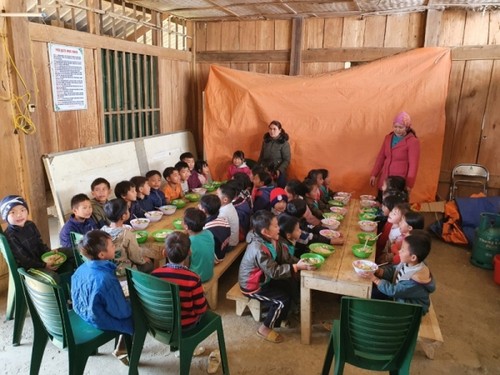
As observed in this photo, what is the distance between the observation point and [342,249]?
11.3 ft

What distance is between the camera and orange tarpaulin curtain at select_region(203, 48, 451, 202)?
225 inches

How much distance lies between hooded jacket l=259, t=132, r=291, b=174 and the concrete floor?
2.57 meters

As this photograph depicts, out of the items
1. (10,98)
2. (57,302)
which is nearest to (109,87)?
(10,98)

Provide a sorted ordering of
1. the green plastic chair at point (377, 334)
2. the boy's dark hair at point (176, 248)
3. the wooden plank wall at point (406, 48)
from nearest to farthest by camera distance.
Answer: the green plastic chair at point (377, 334), the boy's dark hair at point (176, 248), the wooden plank wall at point (406, 48)

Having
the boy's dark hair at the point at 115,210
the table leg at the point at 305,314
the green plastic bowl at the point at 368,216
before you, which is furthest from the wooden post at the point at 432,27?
the boy's dark hair at the point at 115,210

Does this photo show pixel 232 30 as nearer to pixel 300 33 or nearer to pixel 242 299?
pixel 300 33

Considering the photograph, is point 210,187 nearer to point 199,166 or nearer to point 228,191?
point 199,166

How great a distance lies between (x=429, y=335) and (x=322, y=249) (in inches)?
41.2

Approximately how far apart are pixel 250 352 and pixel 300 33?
5392 millimetres

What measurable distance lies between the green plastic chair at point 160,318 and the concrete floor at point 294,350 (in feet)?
1.70

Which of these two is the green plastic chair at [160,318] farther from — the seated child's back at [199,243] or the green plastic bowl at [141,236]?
the green plastic bowl at [141,236]

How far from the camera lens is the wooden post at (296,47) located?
6.52 meters

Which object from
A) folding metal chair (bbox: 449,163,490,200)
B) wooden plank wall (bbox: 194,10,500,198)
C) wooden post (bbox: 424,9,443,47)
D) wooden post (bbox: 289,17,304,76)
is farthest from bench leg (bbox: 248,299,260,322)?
wooden post (bbox: 424,9,443,47)

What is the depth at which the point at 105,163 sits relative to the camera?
16.6 ft
